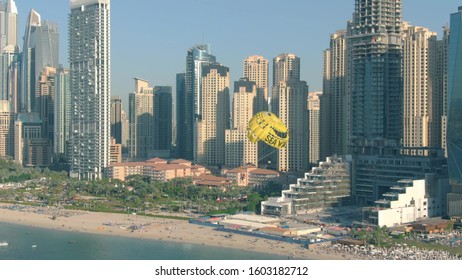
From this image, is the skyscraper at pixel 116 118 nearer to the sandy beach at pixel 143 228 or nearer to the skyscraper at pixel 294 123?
the skyscraper at pixel 294 123

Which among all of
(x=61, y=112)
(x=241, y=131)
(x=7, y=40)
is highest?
(x=7, y=40)

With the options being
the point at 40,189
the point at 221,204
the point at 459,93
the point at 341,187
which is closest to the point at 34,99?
the point at 40,189

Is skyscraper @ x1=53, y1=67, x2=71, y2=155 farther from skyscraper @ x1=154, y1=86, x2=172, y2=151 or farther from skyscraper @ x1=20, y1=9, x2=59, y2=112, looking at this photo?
skyscraper @ x1=20, y1=9, x2=59, y2=112

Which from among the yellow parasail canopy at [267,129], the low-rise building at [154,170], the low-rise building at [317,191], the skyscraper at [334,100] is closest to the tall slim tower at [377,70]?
the low-rise building at [317,191]

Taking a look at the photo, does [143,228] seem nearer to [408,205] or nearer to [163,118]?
[408,205]

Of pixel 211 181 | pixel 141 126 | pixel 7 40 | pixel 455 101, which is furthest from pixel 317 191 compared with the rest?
pixel 7 40

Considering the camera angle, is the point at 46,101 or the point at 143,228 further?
the point at 46,101

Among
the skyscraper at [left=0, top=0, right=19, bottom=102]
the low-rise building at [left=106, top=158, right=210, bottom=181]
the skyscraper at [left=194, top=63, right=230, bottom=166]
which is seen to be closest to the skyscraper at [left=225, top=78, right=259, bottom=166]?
the skyscraper at [left=194, top=63, right=230, bottom=166]
